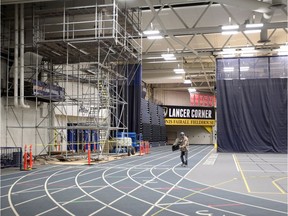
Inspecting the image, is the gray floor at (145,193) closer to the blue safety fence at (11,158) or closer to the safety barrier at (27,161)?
the safety barrier at (27,161)

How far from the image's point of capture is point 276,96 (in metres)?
32.2

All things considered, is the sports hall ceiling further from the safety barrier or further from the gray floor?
the gray floor

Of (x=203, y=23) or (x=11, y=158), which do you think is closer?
(x=11, y=158)

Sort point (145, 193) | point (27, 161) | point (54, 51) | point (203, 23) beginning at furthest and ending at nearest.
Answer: point (203, 23) → point (54, 51) → point (27, 161) → point (145, 193)

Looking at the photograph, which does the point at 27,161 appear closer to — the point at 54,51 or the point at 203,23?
the point at 54,51

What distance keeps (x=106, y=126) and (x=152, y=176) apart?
8251 millimetres

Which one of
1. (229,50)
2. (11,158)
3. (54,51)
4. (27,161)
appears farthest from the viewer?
(229,50)

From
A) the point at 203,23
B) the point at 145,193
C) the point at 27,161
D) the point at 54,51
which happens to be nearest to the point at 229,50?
the point at 203,23

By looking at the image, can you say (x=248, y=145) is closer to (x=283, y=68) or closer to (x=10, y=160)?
(x=283, y=68)

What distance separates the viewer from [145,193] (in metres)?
10.7

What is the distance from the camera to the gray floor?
27.6 feet

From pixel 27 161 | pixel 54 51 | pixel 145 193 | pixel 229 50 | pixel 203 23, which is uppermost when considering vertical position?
pixel 203 23

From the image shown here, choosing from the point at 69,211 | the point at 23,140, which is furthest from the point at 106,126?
the point at 69,211

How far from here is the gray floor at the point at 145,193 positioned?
8.41 meters
